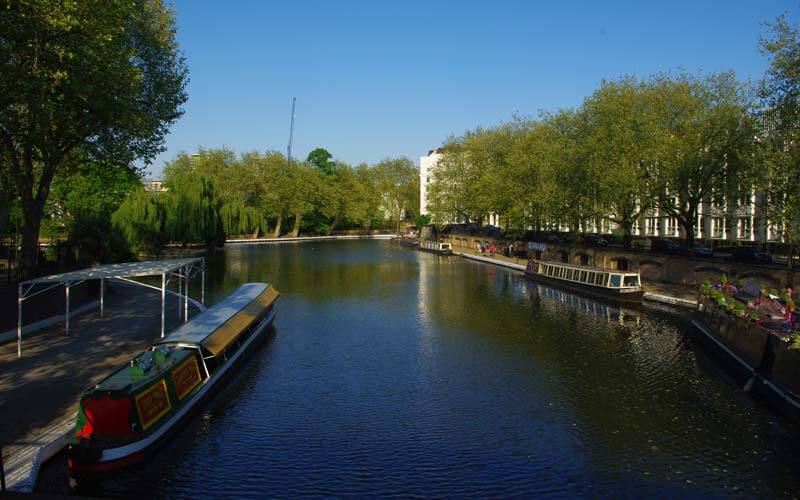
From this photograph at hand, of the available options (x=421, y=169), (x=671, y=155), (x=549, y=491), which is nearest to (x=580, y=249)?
(x=671, y=155)

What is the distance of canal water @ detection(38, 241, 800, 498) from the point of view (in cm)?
1508

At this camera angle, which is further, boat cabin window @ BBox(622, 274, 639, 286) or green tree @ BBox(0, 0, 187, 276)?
boat cabin window @ BBox(622, 274, 639, 286)

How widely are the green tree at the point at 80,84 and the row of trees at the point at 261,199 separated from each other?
33173mm

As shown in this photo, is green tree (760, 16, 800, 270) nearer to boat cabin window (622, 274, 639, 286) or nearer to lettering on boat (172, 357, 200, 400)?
boat cabin window (622, 274, 639, 286)

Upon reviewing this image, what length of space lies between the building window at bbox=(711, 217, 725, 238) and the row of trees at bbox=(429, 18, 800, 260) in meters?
13.4

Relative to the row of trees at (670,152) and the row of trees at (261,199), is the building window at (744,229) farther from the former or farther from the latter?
the row of trees at (261,199)

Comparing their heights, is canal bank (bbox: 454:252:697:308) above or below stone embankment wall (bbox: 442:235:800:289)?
below

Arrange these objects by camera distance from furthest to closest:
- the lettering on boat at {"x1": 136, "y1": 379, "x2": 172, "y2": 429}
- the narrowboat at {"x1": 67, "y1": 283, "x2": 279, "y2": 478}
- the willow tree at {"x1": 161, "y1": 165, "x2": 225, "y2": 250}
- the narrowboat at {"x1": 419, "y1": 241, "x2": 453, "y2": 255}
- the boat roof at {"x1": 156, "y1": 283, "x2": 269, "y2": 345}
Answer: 1. the narrowboat at {"x1": 419, "y1": 241, "x2": 453, "y2": 255}
2. the willow tree at {"x1": 161, "y1": 165, "x2": 225, "y2": 250}
3. the boat roof at {"x1": 156, "y1": 283, "x2": 269, "y2": 345}
4. the lettering on boat at {"x1": 136, "y1": 379, "x2": 172, "y2": 429}
5. the narrowboat at {"x1": 67, "y1": 283, "x2": 279, "y2": 478}

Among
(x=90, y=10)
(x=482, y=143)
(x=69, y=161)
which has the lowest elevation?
(x=69, y=161)

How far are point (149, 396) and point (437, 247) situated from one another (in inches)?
3166

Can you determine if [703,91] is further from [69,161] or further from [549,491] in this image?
[69,161]

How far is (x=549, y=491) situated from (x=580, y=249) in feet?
170

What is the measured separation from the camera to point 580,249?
63.6 m

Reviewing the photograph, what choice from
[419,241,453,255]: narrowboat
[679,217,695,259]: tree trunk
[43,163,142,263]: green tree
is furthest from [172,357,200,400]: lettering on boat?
[419,241,453,255]: narrowboat
